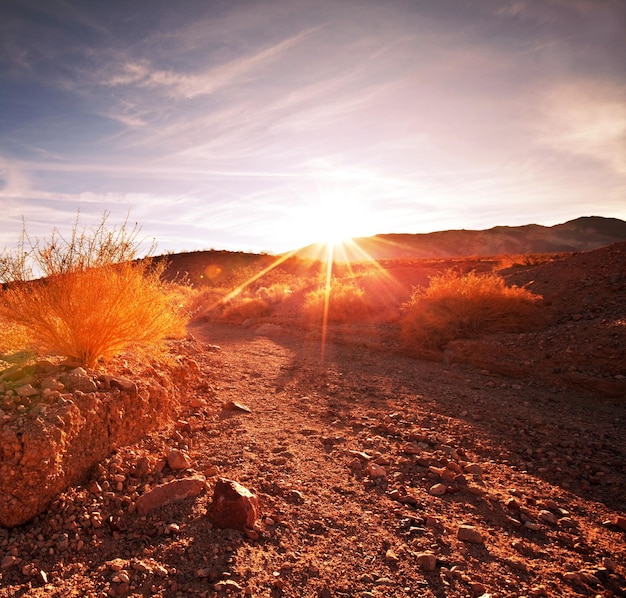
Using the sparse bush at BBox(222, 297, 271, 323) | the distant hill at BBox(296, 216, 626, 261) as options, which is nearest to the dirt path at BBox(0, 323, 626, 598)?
the sparse bush at BBox(222, 297, 271, 323)

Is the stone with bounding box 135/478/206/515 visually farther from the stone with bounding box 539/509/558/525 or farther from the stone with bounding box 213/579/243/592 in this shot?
the stone with bounding box 539/509/558/525

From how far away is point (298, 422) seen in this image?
15.5 feet

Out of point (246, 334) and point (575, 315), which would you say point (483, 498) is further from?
point (246, 334)

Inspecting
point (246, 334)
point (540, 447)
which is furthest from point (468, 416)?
point (246, 334)

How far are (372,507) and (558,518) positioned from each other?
4.46 ft

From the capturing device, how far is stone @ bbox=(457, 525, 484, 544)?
8.88 feet

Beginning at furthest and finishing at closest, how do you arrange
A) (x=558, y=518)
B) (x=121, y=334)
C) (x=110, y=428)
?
(x=121, y=334)
(x=110, y=428)
(x=558, y=518)

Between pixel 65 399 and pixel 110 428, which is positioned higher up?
pixel 65 399

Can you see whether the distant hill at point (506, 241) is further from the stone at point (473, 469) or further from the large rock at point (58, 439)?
the large rock at point (58, 439)

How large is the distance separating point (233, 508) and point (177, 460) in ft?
2.79

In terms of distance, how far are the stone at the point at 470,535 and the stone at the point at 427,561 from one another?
0.32 meters

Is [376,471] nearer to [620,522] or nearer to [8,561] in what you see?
[620,522]

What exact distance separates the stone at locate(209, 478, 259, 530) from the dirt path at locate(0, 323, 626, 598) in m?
0.07

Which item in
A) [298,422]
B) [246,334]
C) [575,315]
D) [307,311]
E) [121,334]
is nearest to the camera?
[121,334]
